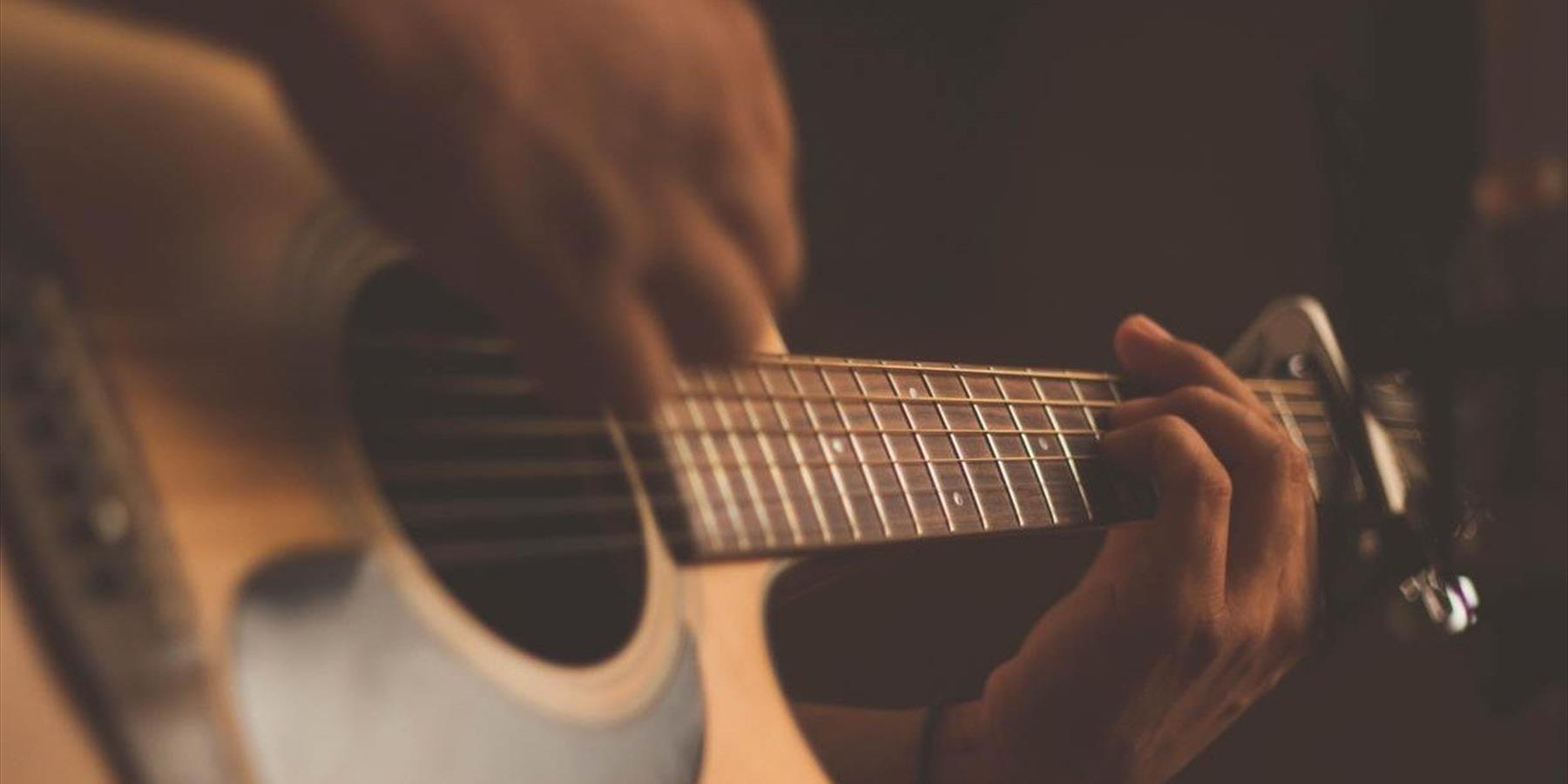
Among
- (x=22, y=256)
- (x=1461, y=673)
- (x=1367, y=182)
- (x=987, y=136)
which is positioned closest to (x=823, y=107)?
(x=987, y=136)

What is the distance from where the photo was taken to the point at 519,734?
1.14 ft

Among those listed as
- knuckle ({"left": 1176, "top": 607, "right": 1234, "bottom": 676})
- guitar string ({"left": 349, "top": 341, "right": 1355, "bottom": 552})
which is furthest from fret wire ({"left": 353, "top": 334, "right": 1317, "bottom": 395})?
knuckle ({"left": 1176, "top": 607, "right": 1234, "bottom": 676})

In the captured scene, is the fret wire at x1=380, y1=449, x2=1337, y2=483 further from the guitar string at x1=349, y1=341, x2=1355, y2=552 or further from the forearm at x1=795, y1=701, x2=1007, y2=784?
the forearm at x1=795, y1=701, x2=1007, y2=784

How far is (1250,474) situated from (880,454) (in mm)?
303

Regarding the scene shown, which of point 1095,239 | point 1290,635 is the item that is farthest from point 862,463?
point 1095,239

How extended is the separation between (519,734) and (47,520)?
0.47 feet

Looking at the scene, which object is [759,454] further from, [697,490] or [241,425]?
[241,425]

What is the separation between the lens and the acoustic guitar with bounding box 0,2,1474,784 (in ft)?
0.85

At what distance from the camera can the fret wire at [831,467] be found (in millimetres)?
463

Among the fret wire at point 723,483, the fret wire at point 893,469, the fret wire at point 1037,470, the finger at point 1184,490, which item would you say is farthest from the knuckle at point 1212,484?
the fret wire at point 723,483

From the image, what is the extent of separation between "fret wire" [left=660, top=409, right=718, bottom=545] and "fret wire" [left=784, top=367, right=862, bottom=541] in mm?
70

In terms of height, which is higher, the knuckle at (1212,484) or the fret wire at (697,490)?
the fret wire at (697,490)

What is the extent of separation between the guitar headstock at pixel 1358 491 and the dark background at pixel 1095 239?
101 millimetres

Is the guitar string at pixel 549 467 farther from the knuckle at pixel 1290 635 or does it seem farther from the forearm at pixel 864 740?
the knuckle at pixel 1290 635
